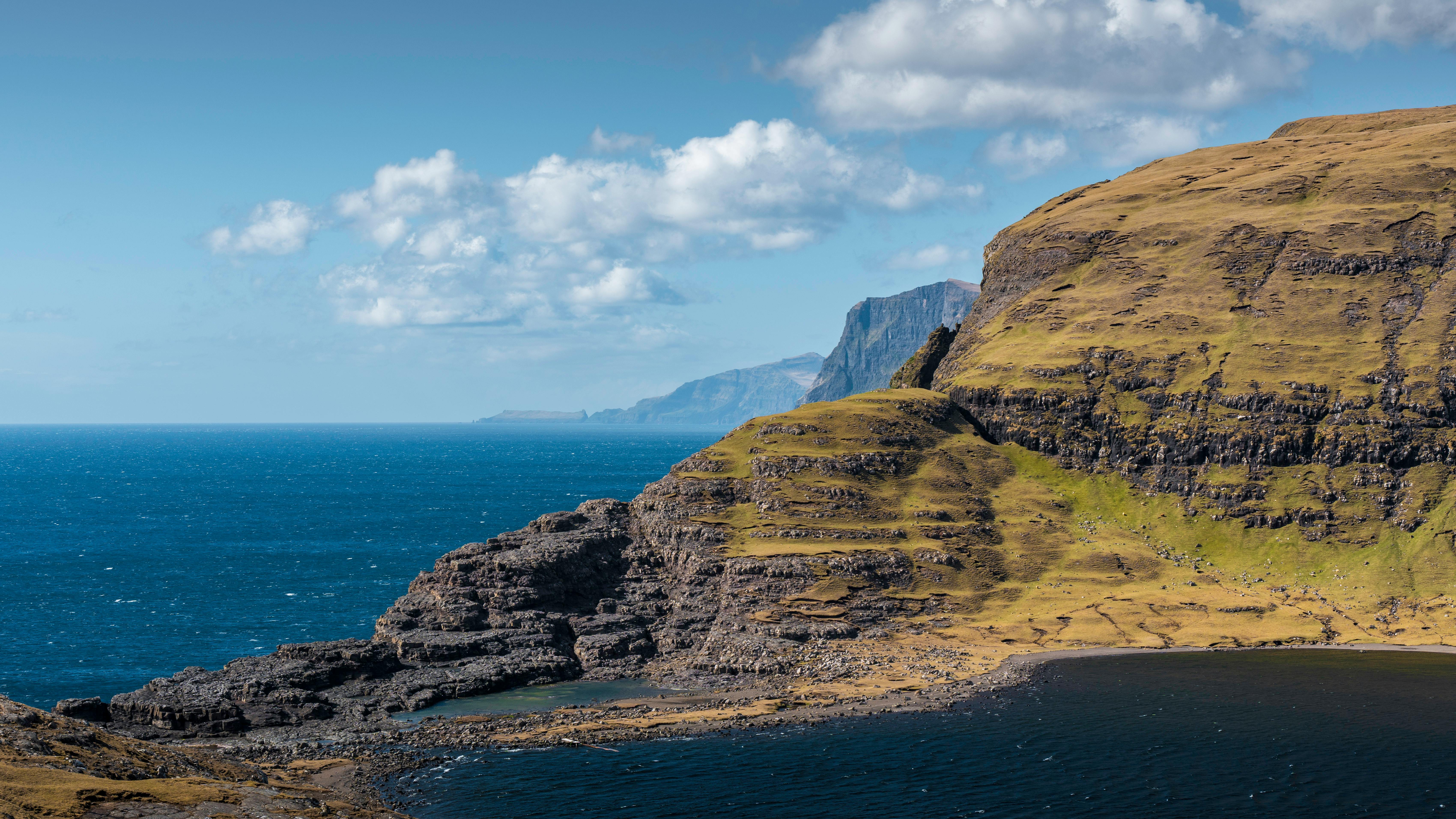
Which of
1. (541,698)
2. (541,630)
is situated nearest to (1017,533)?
(541,630)

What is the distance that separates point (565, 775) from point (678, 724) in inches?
639

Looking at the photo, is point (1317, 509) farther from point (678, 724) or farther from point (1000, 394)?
point (678, 724)

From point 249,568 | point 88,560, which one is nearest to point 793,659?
point 249,568

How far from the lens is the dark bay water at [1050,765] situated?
258 ft

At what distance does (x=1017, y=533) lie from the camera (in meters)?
156

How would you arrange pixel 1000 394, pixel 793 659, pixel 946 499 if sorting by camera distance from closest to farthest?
pixel 793 659
pixel 946 499
pixel 1000 394

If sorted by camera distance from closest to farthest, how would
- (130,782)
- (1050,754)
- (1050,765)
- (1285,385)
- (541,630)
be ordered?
1. (130,782)
2. (1050,765)
3. (1050,754)
4. (541,630)
5. (1285,385)

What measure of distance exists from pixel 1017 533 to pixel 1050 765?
7166cm

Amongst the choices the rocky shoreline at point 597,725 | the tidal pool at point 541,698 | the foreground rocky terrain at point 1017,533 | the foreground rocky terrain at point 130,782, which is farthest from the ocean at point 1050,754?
the tidal pool at point 541,698

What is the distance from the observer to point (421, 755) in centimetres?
9125

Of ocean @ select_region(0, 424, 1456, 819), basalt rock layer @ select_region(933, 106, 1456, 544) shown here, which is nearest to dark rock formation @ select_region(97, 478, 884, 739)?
ocean @ select_region(0, 424, 1456, 819)

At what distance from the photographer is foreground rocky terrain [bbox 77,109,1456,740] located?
11856 centimetres

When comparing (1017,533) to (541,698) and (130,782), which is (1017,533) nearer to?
(541,698)

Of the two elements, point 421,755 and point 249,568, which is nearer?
point 421,755
